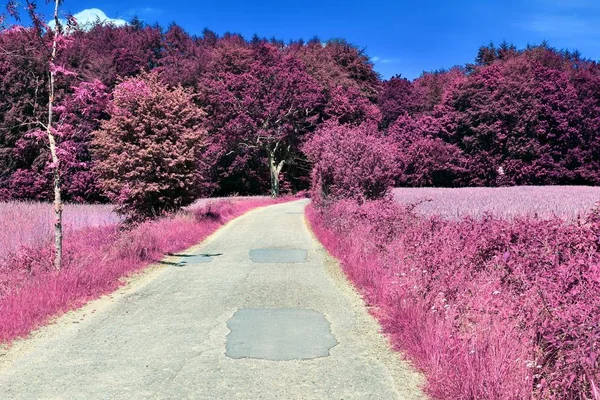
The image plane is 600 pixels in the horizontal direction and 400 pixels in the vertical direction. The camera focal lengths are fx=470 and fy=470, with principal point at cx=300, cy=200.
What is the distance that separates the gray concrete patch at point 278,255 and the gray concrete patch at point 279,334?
456 cm

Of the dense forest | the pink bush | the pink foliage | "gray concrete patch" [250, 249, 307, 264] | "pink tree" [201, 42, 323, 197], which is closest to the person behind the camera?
the pink bush

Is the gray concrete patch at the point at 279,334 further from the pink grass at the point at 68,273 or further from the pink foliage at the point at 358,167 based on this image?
the pink foliage at the point at 358,167

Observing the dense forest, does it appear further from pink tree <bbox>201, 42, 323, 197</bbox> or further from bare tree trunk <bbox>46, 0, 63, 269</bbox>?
bare tree trunk <bbox>46, 0, 63, 269</bbox>

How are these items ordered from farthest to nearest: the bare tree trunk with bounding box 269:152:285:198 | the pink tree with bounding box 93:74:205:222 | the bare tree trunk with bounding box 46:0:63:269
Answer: the bare tree trunk with bounding box 269:152:285:198 < the pink tree with bounding box 93:74:205:222 < the bare tree trunk with bounding box 46:0:63:269

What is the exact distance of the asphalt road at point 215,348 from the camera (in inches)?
172

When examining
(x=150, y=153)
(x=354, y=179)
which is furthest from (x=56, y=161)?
(x=354, y=179)

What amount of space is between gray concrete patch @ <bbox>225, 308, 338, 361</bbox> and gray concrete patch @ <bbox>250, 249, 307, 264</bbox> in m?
4.56

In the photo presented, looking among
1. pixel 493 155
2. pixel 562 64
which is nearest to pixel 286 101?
pixel 493 155

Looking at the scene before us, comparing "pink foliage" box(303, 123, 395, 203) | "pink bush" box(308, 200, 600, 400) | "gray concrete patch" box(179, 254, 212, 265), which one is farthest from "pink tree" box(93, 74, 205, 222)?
"pink bush" box(308, 200, 600, 400)

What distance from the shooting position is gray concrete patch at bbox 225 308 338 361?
530cm

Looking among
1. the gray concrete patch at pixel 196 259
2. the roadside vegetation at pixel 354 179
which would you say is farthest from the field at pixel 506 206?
the gray concrete patch at pixel 196 259

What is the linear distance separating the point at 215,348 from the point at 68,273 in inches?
151

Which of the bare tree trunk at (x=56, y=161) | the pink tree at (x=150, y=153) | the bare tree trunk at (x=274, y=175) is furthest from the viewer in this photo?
the bare tree trunk at (x=274, y=175)

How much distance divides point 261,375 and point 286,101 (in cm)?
4274
